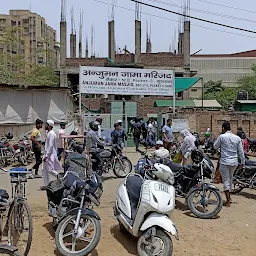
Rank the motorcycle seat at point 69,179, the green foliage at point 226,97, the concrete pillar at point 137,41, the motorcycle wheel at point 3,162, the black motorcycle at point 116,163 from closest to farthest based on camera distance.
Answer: the motorcycle seat at point 69,179 → the black motorcycle at point 116,163 → the motorcycle wheel at point 3,162 → the concrete pillar at point 137,41 → the green foliage at point 226,97

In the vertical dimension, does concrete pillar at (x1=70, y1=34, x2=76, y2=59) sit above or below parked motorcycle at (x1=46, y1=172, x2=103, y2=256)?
above

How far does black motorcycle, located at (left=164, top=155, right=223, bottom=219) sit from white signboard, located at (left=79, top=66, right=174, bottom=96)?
13095mm

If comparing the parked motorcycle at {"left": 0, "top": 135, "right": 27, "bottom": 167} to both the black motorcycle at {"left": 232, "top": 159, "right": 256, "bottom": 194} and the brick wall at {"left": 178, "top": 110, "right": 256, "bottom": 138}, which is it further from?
the brick wall at {"left": 178, "top": 110, "right": 256, "bottom": 138}

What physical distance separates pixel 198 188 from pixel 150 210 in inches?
101

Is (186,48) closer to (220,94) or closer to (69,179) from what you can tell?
(220,94)

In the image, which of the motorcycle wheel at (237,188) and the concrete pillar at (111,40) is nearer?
the motorcycle wheel at (237,188)

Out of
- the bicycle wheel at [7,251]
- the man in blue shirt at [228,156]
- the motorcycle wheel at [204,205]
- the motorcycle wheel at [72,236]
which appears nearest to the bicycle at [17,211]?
the motorcycle wheel at [72,236]

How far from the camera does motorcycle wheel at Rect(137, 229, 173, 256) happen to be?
495cm

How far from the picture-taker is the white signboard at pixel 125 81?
808 inches

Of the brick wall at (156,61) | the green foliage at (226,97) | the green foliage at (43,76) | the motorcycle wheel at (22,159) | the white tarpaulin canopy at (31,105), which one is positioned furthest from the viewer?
the green foliage at (226,97)

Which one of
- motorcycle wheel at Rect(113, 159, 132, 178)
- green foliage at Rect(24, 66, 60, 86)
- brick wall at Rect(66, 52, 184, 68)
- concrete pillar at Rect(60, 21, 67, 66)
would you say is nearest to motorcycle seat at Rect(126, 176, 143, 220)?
motorcycle wheel at Rect(113, 159, 132, 178)

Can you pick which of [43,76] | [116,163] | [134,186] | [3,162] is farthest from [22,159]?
[43,76]

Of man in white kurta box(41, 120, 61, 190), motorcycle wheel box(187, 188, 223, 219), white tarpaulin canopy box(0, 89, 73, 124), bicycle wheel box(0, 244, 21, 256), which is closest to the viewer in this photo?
bicycle wheel box(0, 244, 21, 256)

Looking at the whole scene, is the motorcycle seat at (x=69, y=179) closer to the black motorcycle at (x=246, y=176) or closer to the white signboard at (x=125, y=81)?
the black motorcycle at (x=246, y=176)
